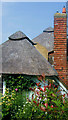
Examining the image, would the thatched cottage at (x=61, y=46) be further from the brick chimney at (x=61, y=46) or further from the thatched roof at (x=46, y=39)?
the thatched roof at (x=46, y=39)

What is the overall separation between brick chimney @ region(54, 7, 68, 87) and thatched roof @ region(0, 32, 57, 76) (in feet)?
1.48

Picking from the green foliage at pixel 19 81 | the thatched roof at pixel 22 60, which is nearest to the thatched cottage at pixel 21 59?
the thatched roof at pixel 22 60

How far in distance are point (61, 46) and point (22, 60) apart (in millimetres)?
Answer: 1608

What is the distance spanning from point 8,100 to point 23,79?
0.86 meters

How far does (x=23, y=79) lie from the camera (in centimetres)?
668

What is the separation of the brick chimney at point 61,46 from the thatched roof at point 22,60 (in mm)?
452

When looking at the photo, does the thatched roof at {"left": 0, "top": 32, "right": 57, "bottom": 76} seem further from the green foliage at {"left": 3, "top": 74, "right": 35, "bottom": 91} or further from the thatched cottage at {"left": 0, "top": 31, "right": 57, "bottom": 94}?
the green foliage at {"left": 3, "top": 74, "right": 35, "bottom": 91}

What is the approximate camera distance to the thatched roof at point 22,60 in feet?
22.1

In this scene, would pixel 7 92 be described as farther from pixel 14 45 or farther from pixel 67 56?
pixel 67 56

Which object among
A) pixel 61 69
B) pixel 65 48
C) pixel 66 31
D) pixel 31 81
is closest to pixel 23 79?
pixel 31 81

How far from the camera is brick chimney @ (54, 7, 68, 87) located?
7.31 metres

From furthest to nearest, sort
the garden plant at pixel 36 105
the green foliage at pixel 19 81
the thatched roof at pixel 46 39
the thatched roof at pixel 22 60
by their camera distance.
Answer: the thatched roof at pixel 46 39
the thatched roof at pixel 22 60
the green foliage at pixel 19 81
the garden plant at pixel 36 105

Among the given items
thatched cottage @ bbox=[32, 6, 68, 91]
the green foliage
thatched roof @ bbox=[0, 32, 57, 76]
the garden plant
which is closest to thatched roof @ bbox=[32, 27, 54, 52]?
thatched cottage @ bbox=[32, 6, 68, 91]

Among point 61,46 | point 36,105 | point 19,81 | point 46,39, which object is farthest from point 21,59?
point 46,39
